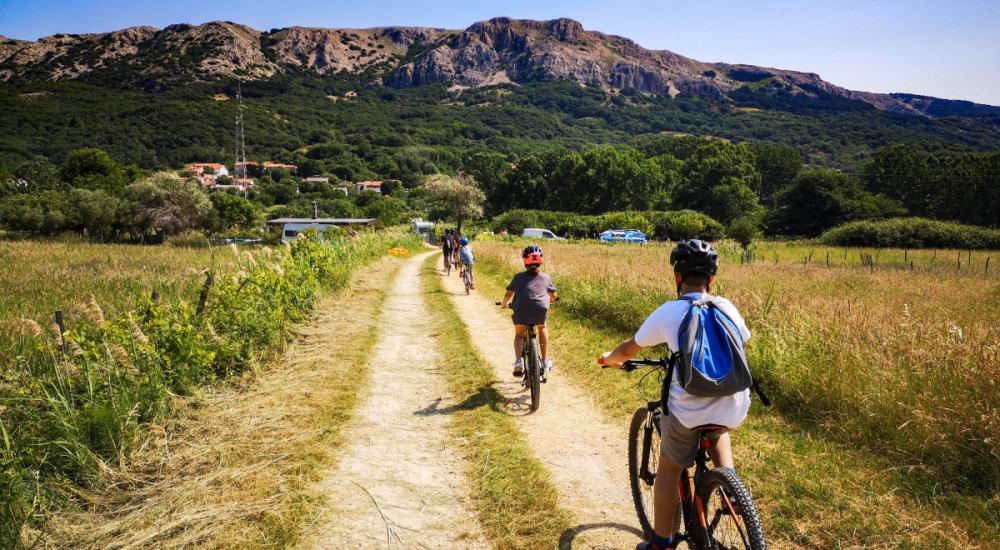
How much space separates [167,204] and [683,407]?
63.2m

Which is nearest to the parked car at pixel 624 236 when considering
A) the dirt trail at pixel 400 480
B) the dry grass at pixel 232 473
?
the dirt trail at pixel 400 480

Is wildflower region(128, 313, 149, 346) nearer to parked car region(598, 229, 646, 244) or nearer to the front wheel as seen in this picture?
the front wheel

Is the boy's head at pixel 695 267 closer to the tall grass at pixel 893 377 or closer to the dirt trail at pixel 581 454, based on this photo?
the dirt trail at pixel 581 454

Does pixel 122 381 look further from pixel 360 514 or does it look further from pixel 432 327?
pixel 432 327

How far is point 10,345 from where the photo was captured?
6805 millimetres

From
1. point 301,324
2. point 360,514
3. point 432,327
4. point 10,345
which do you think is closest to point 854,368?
point 360,514

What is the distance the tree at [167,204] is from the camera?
171ft

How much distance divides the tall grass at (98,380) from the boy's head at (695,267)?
201 inches

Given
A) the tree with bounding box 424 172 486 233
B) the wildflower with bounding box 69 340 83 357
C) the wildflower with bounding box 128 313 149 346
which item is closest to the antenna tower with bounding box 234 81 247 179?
the tree with bounding box 424 172 486 233

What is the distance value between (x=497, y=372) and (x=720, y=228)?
178 ft

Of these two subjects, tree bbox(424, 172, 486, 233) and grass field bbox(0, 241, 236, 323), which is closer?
grass field bbox(0, 241, 236, 323)

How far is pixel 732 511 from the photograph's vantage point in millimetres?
2541

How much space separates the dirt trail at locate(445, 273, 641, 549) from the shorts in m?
1.30

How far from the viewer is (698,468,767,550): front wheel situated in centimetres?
238
